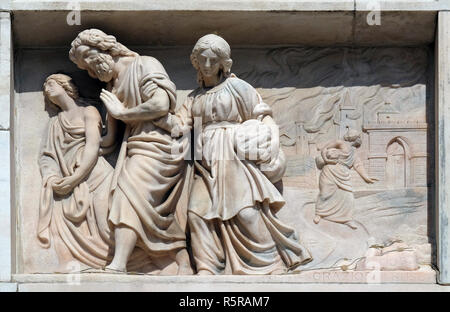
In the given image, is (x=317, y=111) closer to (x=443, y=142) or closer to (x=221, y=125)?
(x=221, y=125)

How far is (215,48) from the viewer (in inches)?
518

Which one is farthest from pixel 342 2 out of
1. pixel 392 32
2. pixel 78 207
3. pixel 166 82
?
pixel 78 207

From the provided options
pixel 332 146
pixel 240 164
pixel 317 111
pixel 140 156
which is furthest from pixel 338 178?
pixel 140 156

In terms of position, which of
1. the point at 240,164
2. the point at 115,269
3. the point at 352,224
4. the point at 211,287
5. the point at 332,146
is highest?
the point at 332,146

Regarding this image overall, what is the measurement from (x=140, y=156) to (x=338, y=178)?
4.48ft

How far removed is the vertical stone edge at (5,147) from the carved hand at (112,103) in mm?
628

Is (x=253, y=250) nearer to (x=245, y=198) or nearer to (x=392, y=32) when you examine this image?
(x=245, y=198)

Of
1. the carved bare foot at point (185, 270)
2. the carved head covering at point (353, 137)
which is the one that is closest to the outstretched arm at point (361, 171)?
the carved head covering at point (353, 137)

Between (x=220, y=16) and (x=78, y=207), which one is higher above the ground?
(x=220, y=16)

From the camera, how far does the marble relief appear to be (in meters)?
13.1

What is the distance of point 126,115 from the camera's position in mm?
13195

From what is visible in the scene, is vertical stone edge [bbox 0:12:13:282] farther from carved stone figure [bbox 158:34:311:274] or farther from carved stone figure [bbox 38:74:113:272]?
carved stone figure [bbox 158:34:311:274]

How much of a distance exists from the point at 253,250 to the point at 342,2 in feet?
5.82

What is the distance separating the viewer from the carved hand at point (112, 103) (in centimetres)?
1322
